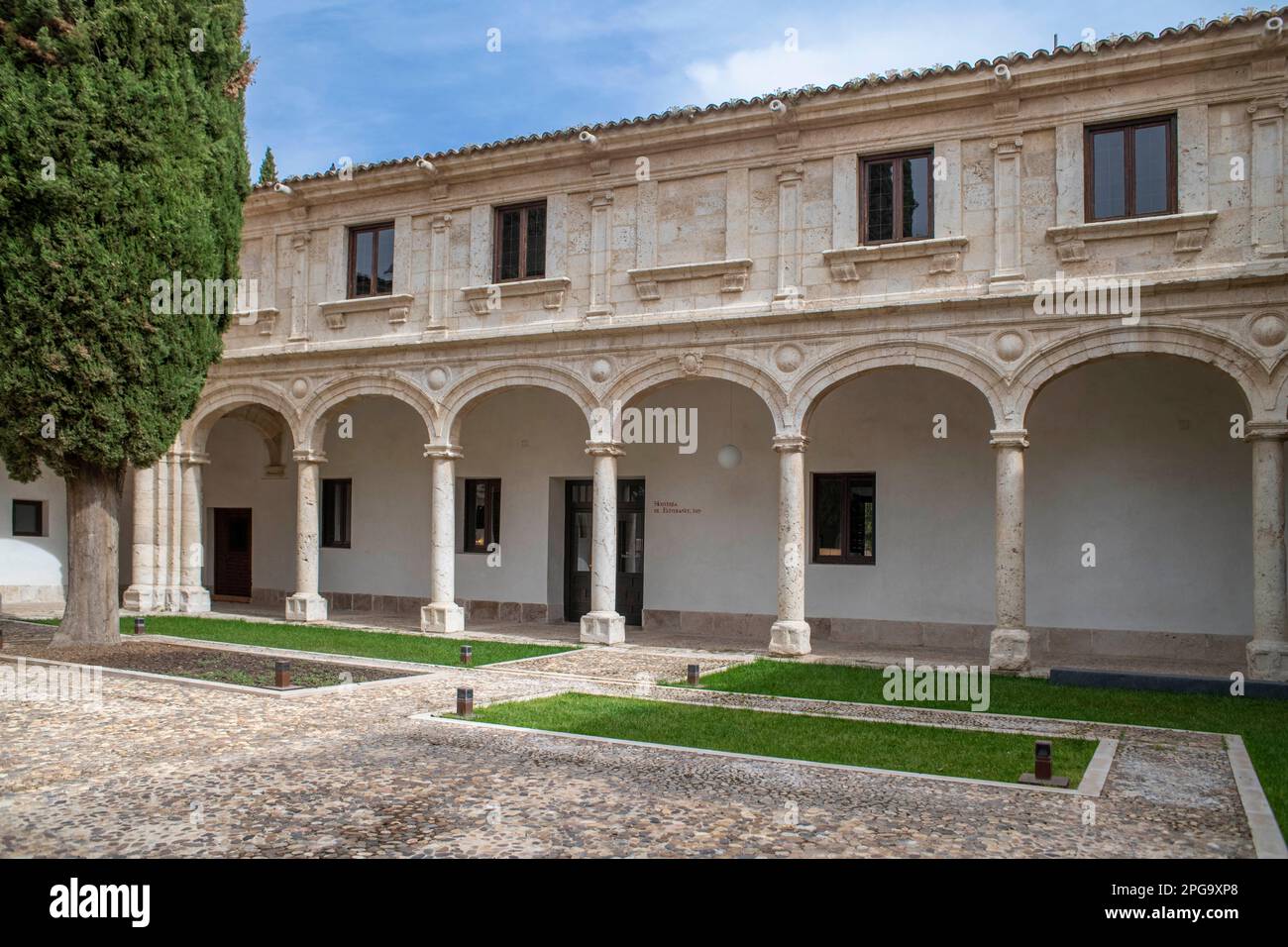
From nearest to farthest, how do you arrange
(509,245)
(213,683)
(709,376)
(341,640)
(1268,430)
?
(213,683), (1268,430), (709,376), (341,640), (509,245)

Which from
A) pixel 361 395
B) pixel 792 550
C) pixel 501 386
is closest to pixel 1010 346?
pixel 792 550

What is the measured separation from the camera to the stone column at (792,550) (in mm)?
13320

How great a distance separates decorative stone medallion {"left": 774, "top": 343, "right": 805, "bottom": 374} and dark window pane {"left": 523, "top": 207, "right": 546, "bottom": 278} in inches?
158

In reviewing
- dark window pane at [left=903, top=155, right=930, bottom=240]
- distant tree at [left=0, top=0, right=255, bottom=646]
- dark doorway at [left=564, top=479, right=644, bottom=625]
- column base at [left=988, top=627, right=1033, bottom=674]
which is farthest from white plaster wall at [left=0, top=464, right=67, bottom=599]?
column base at [left=988, top=627, right=1033, bottom=674]

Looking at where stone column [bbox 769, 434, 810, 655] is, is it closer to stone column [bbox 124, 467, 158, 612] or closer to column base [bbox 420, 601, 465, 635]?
column base [bbox 420, 601, 465, 635]

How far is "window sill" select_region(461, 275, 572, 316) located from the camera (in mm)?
14961

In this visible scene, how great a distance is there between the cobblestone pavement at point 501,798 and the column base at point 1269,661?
2.95 meters

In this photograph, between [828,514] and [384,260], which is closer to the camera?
[828,514]

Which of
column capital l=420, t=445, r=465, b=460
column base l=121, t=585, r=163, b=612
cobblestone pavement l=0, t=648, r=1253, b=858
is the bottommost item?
cobblestone pavement l=0, t=648, r=1253, b=858

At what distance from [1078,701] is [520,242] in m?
9.86

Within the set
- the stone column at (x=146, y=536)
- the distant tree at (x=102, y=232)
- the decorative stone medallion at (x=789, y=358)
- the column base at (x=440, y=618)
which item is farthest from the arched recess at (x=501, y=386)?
the stone column at (x=146, y=536)

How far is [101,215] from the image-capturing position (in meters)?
12.2

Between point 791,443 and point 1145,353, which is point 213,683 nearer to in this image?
point 791,443

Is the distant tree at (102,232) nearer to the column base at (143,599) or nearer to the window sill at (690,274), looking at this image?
the column base at (143,599)
